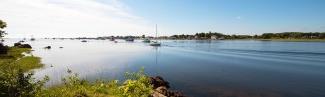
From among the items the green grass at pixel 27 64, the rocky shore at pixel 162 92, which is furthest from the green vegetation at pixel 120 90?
the green grass at pixel 27 64

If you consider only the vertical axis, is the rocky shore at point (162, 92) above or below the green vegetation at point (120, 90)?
below

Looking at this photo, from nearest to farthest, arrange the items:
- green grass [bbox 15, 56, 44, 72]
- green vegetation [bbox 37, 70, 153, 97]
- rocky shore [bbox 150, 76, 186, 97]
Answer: green vegetation [bbox 37, 70, 153, 97] < rocky shore [bbox 150, 76, 186, 97] < green grass [bbox 15, 56, 44, 72]

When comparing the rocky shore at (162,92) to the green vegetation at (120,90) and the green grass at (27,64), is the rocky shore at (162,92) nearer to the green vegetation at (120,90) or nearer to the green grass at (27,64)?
the green vegetation at (120,90)

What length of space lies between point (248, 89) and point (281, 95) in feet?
11.6

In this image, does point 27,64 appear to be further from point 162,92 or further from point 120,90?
point 120,90

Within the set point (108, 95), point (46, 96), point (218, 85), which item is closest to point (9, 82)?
point (46, 96)

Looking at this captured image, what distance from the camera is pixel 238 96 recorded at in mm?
25000

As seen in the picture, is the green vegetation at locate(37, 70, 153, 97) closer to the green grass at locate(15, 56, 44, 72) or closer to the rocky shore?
the rocky shore

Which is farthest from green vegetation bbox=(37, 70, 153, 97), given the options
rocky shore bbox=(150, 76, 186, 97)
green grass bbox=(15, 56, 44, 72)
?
green grass bbox=(15, 56, 44, 72)

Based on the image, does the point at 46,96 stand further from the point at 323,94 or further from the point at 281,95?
the point at 323,94

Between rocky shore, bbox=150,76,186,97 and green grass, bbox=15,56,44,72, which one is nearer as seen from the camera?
rocky shore, bbox=150,76,186,97

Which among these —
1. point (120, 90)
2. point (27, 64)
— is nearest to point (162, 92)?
point (120, 90)

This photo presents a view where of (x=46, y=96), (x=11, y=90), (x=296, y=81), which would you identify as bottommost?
(x=296, y=81)

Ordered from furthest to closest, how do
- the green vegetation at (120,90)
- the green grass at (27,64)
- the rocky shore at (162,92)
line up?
1. the green grass at (27,64)
2. the rocky shore at (162,92)
3. the green vegetation at (120,90)
